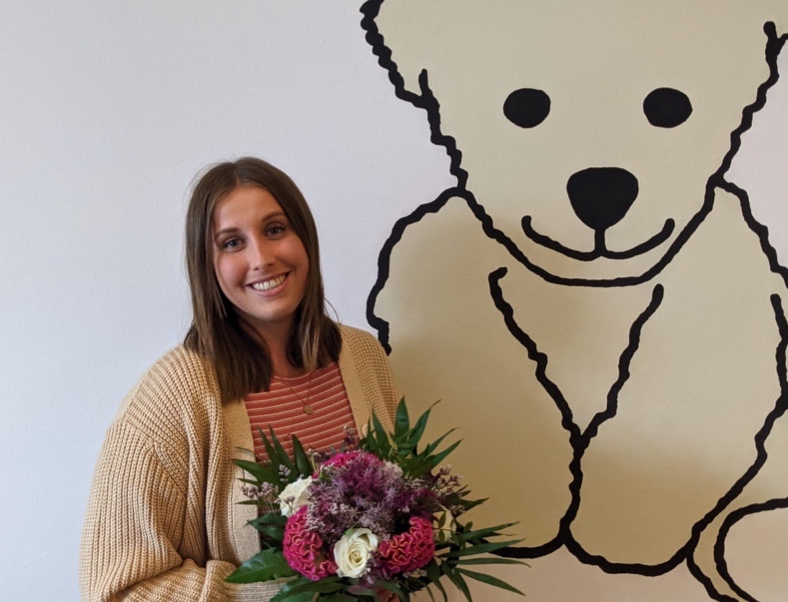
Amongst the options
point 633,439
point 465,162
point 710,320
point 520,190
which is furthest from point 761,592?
point 465,162

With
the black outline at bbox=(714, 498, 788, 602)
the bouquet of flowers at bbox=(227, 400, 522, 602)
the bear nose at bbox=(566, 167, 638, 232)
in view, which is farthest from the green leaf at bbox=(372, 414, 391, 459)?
the black outline at bbox=(714, 498, 788, 602)

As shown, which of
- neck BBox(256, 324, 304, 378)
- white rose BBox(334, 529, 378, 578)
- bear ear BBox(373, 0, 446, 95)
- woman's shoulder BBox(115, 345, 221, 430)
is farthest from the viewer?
bear ear BBox(373, 0, 446, 95)

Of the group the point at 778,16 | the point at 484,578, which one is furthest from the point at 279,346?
the point at 778,16

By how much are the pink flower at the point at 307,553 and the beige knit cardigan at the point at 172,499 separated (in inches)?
8.7

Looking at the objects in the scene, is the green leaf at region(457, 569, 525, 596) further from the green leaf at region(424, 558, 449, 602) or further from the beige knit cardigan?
the beige knit cardigan

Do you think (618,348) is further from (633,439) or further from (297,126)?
(297,126)

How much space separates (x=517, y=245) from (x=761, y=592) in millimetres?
1038

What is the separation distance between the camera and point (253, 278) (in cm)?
120

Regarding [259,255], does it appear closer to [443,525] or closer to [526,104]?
[443,525]

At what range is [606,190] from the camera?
1.49 metres

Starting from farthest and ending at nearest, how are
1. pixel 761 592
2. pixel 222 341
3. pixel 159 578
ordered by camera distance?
pixel 761 592
pixel 222 341
pixel 159 578

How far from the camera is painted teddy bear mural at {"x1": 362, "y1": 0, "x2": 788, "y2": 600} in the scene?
147cm

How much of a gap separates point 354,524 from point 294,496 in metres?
0.11

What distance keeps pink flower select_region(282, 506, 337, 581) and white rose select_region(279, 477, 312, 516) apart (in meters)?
0.03
